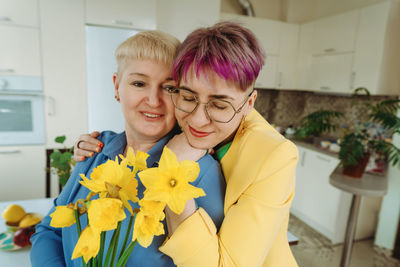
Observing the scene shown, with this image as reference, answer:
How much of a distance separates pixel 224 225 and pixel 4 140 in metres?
2.72

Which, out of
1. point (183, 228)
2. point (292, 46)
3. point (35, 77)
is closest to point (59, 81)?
point (35, 77)

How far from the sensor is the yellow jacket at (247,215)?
0.53 m

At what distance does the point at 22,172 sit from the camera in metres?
2.61

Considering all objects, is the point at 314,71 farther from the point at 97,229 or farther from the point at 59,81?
the point at 97,229

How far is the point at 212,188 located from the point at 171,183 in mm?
316

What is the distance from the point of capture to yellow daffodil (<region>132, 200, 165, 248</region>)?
365 millimetres

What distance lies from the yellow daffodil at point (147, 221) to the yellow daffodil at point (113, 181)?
3 cm

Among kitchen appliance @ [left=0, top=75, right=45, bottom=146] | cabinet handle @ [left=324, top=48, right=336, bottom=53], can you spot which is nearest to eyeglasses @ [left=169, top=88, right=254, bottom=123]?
kitchen appliance @ [left=0, top=75, right=45, bottom=146]

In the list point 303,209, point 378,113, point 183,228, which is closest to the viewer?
point 183,228

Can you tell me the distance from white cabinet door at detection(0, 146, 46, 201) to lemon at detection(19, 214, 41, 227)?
66.8 inches

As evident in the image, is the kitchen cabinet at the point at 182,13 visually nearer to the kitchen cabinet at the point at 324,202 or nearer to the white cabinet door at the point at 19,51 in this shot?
the white cabinet door at the point at 19,51

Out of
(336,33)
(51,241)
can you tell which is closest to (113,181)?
(51,241)

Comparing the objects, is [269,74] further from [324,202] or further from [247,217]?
[247,217]

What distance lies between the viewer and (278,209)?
59cm
